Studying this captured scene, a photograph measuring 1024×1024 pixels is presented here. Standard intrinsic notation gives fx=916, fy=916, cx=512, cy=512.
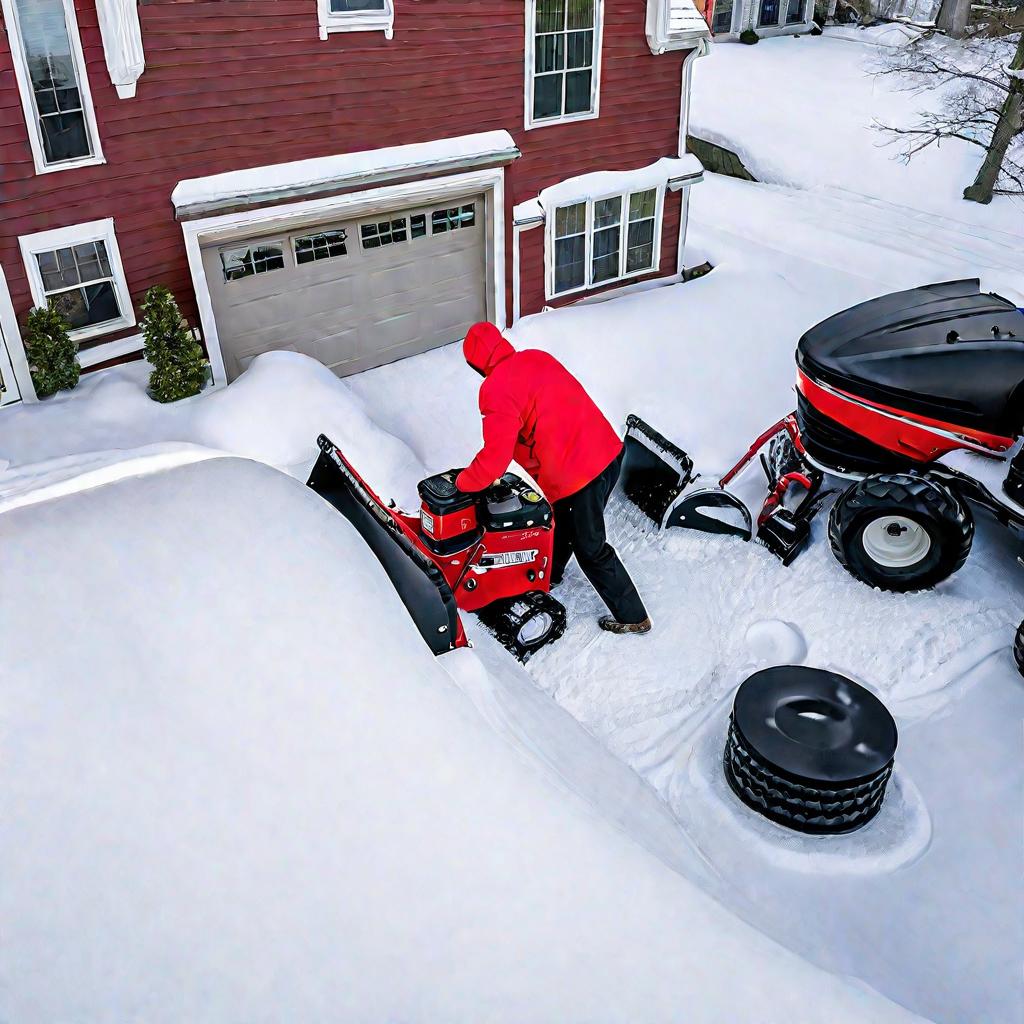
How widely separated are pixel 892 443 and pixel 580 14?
5925 mm

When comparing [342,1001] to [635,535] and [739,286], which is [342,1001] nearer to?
[635,535]

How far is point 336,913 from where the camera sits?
199 centimetres

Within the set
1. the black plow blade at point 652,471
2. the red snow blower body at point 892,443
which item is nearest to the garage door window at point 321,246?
the black plow blade at point 652,471

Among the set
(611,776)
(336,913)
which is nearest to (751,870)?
(611,776)

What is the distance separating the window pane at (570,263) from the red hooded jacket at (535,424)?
5.30 meters

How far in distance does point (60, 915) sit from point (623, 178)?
9.85 meters

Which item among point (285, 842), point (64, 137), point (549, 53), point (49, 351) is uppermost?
point (549, 53)

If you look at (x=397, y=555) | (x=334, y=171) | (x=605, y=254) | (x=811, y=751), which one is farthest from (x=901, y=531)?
(x=605, y=254)

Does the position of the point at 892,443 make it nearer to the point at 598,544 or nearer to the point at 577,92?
the point at 598,544

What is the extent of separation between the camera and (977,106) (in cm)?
1594

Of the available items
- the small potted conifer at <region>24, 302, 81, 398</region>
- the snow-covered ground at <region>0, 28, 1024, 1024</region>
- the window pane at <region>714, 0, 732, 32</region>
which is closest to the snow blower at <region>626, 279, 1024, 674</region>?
the snow-covered ground at <region>0, 28, 1024, 1024</region>

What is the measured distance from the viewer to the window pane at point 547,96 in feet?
30.7

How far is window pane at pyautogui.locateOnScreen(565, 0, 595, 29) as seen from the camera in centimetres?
920

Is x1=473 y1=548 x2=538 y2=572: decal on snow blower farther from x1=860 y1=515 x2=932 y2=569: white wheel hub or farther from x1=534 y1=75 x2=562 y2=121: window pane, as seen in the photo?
x1=534 y1=75 x2=562 y2=121: window pane
